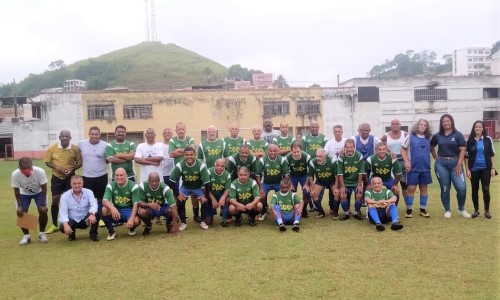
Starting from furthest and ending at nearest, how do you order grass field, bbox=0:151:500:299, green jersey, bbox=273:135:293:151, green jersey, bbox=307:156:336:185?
green jersey, bbox=273:135:293:151
green jersey, bbox=307:156:336:185
grass field, bbox=0:151:500:299

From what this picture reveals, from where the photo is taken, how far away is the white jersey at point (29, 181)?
7254mm

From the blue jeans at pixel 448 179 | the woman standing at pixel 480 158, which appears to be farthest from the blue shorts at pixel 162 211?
the woman standing at pixel 480 158

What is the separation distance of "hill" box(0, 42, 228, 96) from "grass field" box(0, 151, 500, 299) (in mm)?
67452

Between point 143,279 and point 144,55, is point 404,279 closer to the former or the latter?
point 143,279

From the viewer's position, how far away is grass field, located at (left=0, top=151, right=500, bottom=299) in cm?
456

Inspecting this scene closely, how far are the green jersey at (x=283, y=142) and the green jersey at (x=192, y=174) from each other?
1.67m

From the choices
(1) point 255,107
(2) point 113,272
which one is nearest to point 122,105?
(1) point 255,107

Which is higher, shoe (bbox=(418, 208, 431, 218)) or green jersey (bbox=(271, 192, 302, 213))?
green jersey (bbox=(271, 192, 302, 213))

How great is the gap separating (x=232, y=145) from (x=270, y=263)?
145 inches

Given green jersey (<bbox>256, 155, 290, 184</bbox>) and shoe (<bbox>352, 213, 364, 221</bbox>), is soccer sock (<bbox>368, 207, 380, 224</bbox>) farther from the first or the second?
green jersey (<bbox>256, 155, 290, 184</bbox>)

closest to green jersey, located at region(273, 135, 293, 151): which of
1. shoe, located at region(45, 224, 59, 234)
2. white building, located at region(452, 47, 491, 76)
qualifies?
A: shoe, located at region(45, 224, 59, 234)

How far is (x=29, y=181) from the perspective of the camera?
24.0 ft

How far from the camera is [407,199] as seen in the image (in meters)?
8.03

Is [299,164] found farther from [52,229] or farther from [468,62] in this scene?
[468,62]
